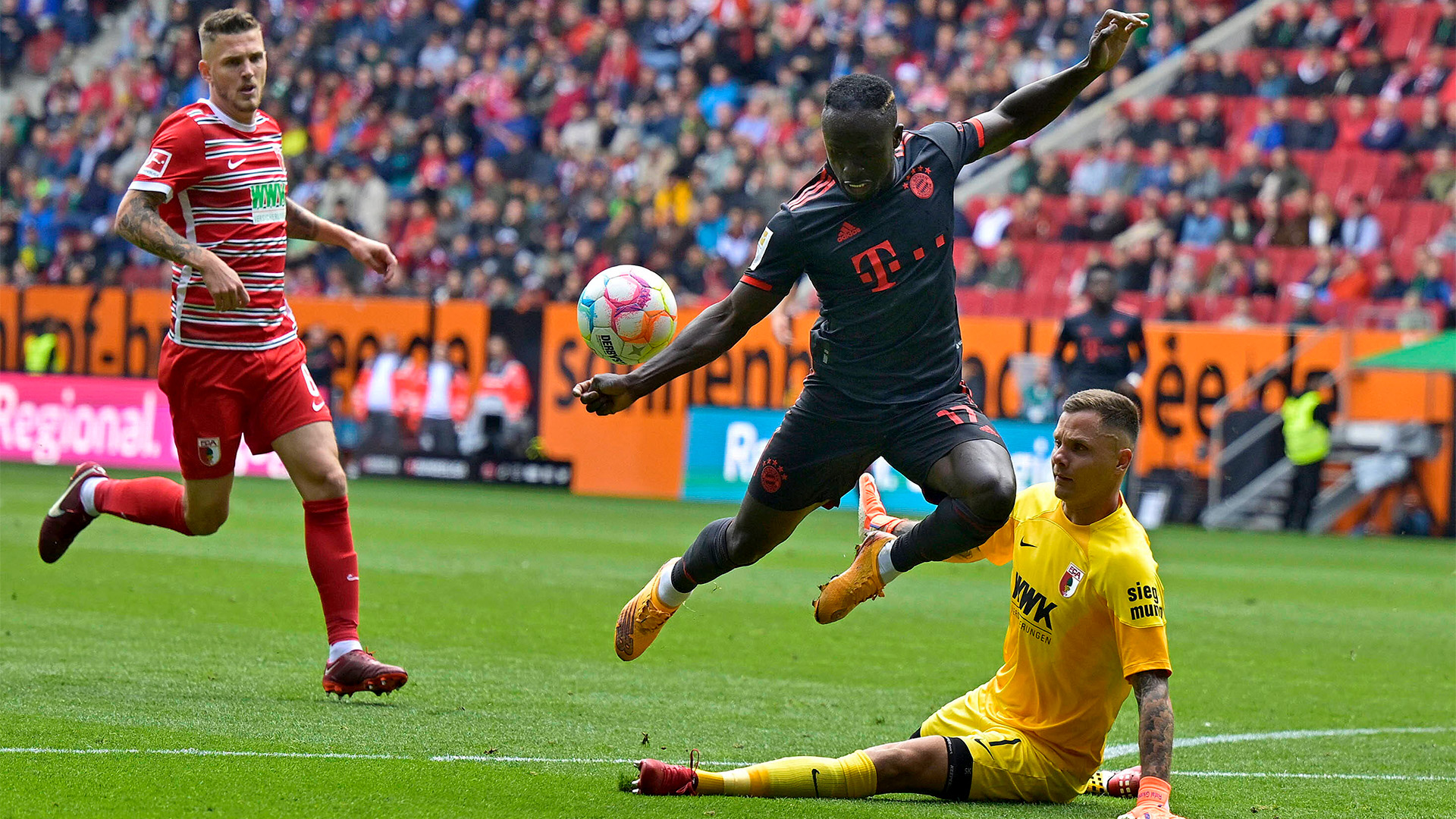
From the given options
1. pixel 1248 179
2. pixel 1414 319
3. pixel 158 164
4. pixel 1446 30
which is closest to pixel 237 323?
pixel 158 164

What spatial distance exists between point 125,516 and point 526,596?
342cm

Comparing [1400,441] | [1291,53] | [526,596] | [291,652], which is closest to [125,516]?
[291,652]

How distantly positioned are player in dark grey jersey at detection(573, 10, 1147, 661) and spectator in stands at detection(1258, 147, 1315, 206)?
580 inches

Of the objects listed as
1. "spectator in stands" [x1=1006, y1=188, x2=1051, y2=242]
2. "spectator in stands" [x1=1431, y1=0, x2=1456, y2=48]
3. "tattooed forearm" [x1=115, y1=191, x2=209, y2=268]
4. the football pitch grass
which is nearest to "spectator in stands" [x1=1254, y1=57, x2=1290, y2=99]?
"spectator in stands" [x1=1431, y1=0, x2=1456, y2=48]

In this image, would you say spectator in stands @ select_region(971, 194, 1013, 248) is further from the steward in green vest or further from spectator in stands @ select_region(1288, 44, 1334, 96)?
the steward in green vest

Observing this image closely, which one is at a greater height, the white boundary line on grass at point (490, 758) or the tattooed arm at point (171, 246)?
the tattooed arm at point (171, 246)

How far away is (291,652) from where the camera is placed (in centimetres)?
811

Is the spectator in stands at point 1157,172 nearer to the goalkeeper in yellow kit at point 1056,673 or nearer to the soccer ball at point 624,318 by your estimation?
the soccer ball at point 624,318

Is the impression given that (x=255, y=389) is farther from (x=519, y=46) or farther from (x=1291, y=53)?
(x=519, y=46)

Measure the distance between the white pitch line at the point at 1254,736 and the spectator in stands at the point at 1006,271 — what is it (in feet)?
45.0

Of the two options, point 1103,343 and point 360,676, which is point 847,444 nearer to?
point 360,676

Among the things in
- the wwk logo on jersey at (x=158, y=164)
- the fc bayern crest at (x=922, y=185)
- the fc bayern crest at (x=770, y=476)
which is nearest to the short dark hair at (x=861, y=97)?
the fc bayern crest at (x=922, y=185)

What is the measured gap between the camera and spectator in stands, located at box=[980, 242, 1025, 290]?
20828 millimetres

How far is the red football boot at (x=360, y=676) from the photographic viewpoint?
6500mm
